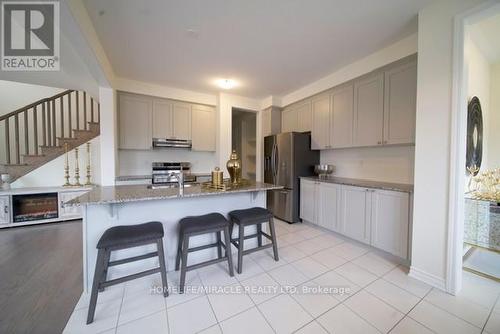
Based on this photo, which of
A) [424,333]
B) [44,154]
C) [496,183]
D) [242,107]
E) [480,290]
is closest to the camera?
[424,333]

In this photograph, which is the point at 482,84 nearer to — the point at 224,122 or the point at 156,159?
the point at 224,122

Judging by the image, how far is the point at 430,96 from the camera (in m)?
1.80

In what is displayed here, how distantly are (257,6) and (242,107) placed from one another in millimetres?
2552

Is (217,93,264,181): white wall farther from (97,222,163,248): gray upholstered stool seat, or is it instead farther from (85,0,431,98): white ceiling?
(97,222,163,248): gray upholstered stool seat

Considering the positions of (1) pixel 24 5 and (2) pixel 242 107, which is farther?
(2) pixel 242 107

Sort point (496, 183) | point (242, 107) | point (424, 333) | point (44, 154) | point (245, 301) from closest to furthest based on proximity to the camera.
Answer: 1. point (424, 333)
2. point (245, 301)
3. point (496, 183)
4. point (44, 154)
5. point (242, 107)

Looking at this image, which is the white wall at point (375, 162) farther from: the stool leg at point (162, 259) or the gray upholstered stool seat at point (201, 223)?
the stool leg at point (162, 259)

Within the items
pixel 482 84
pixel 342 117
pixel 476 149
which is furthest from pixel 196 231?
pixel 482 84

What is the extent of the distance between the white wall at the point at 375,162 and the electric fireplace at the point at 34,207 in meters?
5.17

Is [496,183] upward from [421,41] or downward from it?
downward

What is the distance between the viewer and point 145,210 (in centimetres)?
195

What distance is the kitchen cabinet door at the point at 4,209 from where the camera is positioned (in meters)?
3.18

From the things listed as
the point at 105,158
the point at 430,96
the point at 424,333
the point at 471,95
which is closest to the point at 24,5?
the point at 105,158

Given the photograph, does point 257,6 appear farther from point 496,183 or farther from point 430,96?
point 496,183
